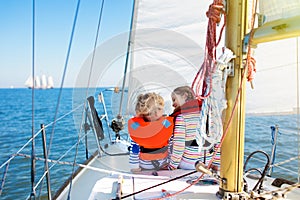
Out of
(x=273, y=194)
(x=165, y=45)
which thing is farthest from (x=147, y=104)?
(x=165, y=45)

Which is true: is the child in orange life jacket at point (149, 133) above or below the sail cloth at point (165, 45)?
below

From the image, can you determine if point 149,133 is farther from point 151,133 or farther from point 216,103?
point 216,103

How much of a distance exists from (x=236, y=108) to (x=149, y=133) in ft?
1.85

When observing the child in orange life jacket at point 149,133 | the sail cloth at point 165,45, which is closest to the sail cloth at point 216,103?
the child in orange life jacket at point 149,133

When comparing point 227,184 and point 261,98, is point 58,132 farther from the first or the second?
point 227,184

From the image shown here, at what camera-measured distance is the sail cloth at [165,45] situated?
2.57m

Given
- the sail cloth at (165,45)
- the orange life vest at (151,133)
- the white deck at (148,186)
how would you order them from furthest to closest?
the sail cloth at (165,45)
the orange life vest at (151,133)
the white deck at (148,186)

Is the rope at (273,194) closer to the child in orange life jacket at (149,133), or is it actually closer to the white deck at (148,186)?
the white deck at (148,186)

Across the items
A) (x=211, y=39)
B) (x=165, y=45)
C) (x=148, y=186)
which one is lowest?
(x=148, y=186)

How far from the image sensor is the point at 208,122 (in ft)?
3.51

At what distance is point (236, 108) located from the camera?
1038 millimetres

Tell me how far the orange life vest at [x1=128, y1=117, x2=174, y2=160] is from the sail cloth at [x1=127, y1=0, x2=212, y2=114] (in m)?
1.04

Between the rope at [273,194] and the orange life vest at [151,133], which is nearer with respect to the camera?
the rope at [273,194]

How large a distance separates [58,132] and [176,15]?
21.6 ft
